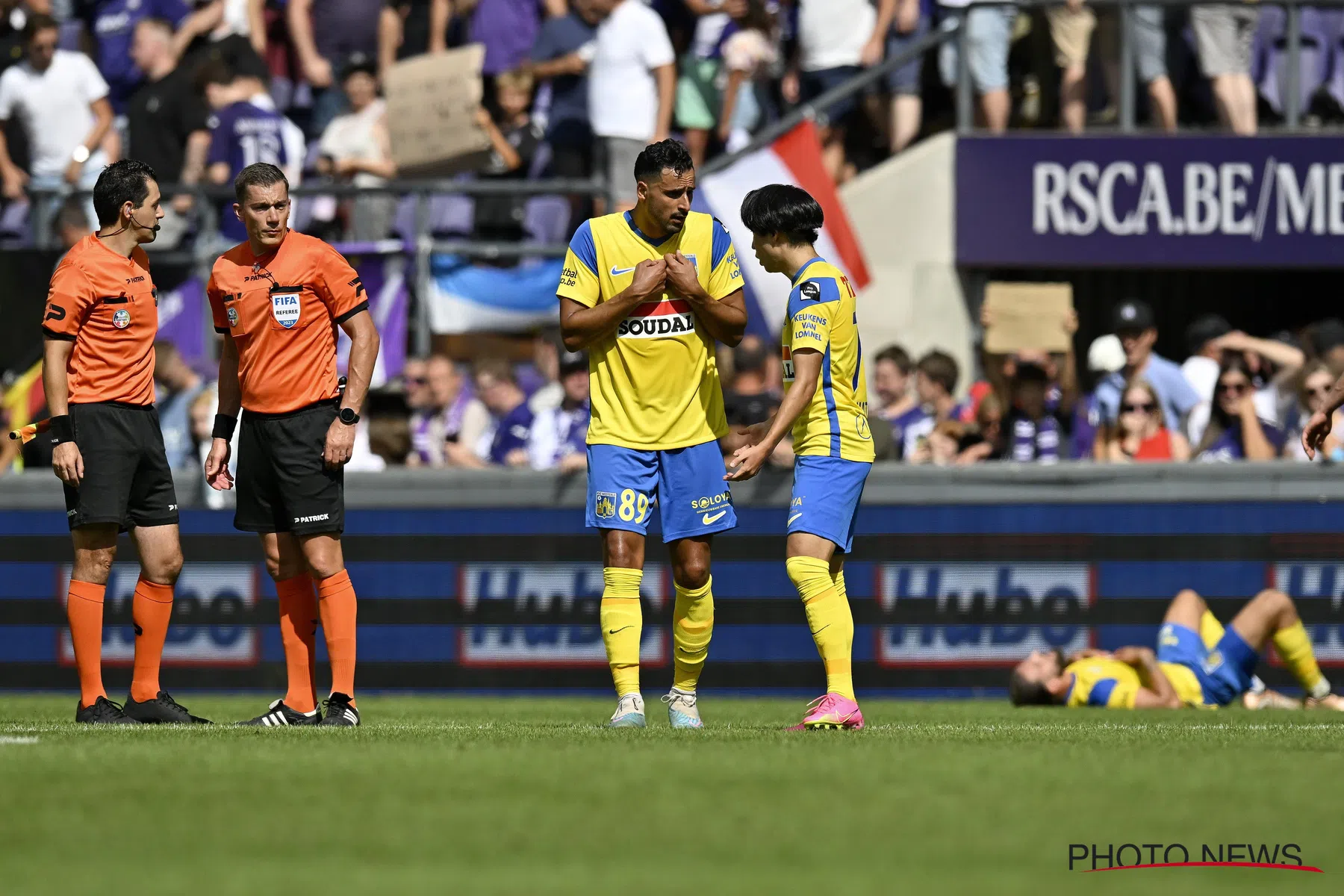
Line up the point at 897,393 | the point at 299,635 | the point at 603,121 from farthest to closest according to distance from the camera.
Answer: the point at 603,121
the point at 897,393
the point at 299,635

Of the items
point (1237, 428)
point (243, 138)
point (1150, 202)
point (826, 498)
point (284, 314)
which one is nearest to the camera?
point (826, 498)

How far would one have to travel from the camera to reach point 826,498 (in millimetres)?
8461

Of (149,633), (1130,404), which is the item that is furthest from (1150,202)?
(149,633)

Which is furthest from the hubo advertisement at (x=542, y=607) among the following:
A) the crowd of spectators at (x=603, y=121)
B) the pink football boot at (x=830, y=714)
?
the pink football boot at (x=830, y=714)

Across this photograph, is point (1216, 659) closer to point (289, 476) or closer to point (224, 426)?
point (289, 476)

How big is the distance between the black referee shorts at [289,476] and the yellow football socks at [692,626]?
143 cm

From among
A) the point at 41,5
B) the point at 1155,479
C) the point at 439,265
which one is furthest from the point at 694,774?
the point at 41,5

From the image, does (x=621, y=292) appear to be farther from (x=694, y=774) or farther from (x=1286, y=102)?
(x=1286, y=102)

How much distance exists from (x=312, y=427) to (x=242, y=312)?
0.55 metres

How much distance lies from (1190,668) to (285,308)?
572 cm

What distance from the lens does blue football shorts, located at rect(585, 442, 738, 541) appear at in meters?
8.48

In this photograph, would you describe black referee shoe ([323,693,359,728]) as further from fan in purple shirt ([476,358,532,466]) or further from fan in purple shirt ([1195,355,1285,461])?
fan in purple shirt ([1195,355,1285,461])

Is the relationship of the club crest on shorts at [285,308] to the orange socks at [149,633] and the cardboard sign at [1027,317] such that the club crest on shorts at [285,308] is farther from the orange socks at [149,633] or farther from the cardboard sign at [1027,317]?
the cardboard sign at [1027,317]

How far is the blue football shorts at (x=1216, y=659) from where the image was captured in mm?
11711
